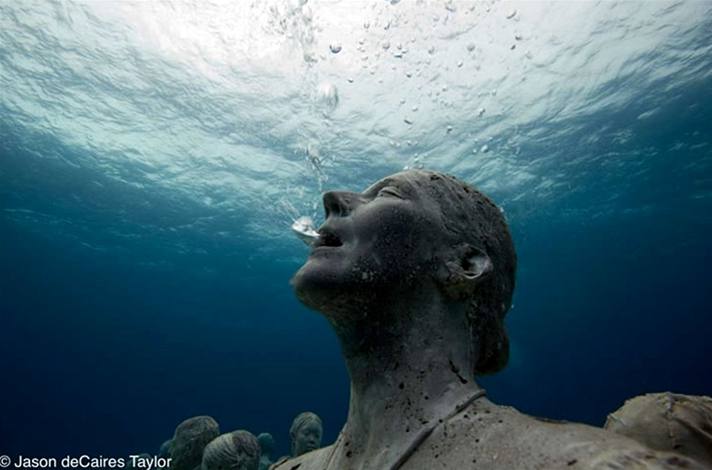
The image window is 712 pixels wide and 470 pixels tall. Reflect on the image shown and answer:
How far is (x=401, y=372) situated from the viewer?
2219 millimetres

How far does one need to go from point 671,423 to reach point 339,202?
195cm

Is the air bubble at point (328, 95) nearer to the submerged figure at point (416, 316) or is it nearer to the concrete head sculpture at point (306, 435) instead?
the concrete head sculpture at point (306, 435)

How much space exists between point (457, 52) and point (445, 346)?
13.7 m

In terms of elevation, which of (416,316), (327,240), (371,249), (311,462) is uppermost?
(327,240)

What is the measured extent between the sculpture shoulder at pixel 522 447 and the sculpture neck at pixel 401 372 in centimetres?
12

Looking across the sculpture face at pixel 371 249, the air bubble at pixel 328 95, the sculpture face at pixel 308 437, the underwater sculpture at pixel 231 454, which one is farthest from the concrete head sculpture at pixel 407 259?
the air bubble at pixel 328 95

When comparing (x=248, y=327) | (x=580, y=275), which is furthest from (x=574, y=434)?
(x=248, y=327)

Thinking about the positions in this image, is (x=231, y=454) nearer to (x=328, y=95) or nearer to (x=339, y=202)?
(x=339, y=202)

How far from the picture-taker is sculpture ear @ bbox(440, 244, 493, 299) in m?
2.39

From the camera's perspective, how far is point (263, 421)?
113 metres

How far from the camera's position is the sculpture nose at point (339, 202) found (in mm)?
2641

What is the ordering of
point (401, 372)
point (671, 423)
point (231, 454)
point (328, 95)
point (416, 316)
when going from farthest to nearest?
point (328, 95), point (231, 454), point (416, 316), point (401, 372), point (671, 423)

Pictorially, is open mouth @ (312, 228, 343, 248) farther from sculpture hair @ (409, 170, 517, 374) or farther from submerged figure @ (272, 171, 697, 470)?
sculpture hair @ (409, 170, 517, 374)

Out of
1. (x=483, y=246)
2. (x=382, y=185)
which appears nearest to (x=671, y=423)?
(x=483, y=246)
